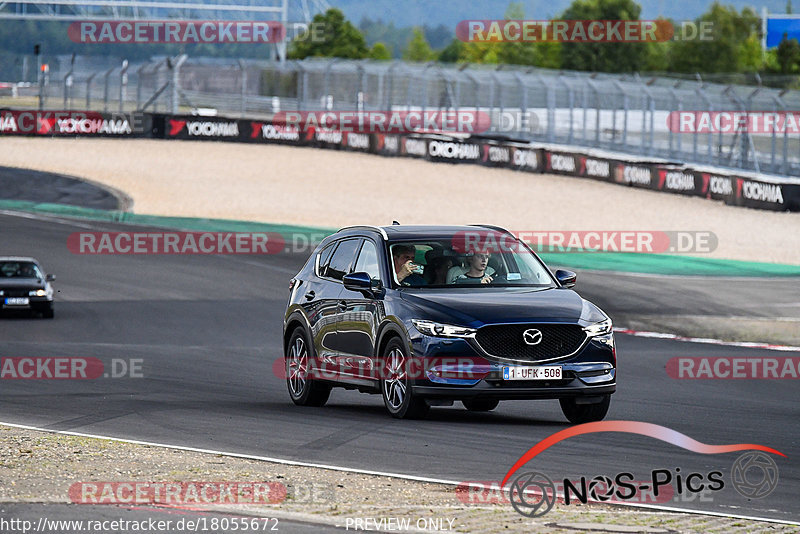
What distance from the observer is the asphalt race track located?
9.69 m

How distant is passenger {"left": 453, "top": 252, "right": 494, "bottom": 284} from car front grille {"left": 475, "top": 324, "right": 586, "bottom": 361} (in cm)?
102

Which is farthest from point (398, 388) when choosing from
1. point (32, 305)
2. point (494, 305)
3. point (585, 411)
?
point (32, 305)

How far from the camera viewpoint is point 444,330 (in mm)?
11133

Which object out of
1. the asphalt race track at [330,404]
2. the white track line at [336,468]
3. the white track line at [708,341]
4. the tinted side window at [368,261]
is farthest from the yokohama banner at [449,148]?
the white track line at [336,468]

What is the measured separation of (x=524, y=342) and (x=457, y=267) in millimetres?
1248

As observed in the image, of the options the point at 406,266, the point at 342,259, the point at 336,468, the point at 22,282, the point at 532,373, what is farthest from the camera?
the point at 22,282

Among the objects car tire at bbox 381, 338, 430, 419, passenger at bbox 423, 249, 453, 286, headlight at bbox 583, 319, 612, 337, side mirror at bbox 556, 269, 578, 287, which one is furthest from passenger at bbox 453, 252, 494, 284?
headlight at bbox 583, 319, 612, 337

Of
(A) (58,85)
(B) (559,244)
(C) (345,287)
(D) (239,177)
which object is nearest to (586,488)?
(C) (345,287)

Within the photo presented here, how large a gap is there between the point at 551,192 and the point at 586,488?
36.5m

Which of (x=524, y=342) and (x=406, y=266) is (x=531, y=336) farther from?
(x=406, y=266)

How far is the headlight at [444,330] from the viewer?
437 inches

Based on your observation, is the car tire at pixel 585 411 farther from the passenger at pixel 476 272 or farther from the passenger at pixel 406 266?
the passenger at pixel 406 266

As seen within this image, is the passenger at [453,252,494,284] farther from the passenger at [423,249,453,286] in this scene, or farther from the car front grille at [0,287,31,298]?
the car front grille at [0,287,31,298]

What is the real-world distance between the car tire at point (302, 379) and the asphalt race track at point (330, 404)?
0.55 feet
